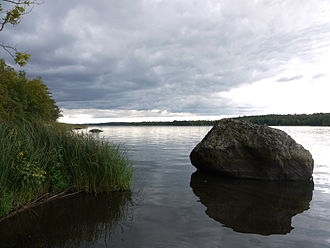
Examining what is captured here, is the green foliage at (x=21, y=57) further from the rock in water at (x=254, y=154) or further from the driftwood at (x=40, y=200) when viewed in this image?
the rock in water at (x=254, y=154)

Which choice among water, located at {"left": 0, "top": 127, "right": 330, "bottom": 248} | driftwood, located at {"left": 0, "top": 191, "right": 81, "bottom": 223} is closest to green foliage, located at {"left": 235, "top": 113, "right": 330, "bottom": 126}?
water, located at {"left": 0, "top": 127, "right": 330, "bottom": 248}

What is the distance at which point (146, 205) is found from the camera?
25.1ft

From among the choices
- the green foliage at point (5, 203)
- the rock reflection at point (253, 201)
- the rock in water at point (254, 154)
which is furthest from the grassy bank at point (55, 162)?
the rock in water at point (254, 154)

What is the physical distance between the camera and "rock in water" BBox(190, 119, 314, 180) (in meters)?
11.1

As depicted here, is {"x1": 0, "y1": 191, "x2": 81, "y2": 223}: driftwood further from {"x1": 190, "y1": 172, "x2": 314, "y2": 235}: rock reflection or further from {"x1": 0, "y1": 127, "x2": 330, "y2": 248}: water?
{"x1": 190, "y1": 172, "x2": 314, "y2": 235}: rock reflection

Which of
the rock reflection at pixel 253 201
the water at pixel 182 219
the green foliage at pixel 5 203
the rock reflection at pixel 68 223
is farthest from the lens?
the rock reflection at pixel 253 201

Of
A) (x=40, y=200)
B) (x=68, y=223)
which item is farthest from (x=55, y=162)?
(x=68, y=223)

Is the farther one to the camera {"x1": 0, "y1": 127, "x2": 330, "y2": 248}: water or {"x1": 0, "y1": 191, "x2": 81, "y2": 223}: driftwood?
{"x1": 0, "y1": 191, "x2": 81, "y2": 223}: driftwood

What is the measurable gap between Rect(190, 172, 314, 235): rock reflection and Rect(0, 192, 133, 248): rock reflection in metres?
2.95

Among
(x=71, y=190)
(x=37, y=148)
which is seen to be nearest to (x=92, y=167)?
(x=71, y=190)

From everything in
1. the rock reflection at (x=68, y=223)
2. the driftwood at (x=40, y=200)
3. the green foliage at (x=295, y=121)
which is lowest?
the rock reflection at (x=68, y=223)

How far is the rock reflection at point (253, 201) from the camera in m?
6.24

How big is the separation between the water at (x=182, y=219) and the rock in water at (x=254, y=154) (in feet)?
4.40

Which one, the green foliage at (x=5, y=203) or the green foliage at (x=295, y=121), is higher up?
the green foliage at (x=295, y=121)
